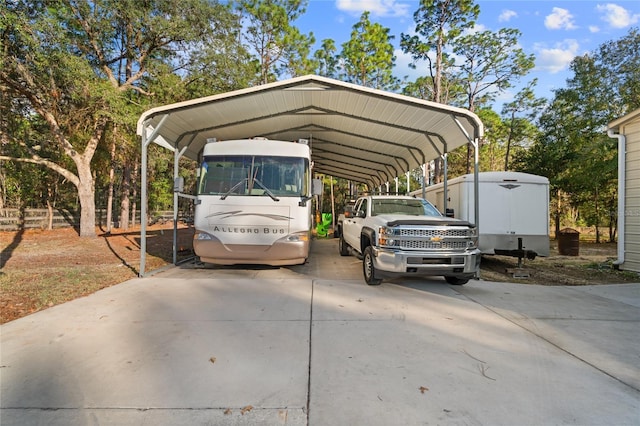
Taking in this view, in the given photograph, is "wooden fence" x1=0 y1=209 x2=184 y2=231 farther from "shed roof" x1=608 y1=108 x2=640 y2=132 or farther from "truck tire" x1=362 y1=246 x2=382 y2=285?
"shed roof" x1=608 y1=108 x2=640 y2=132

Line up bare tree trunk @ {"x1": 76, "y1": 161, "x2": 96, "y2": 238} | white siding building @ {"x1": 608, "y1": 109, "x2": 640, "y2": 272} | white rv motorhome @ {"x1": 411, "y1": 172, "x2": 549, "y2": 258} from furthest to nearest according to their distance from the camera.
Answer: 1. bare tree trunk @ {"x1": 76, "y1": 161, "x2": 96, "y2": 238}
2. white rv motorhome @ {"x1": 411, "y1": 172, "x2": 549, "y2": 258}
3. white siding building @ {"x1": 608, "y1": 109, "x2": 640, "y2": 272}

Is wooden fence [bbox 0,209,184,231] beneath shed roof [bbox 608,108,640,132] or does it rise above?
beneath

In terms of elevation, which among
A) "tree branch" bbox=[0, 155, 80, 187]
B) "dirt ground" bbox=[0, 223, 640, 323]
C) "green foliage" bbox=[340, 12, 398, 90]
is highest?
"green foliage" bbox=[340, 12, 398, 90]

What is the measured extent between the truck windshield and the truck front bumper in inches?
76.9

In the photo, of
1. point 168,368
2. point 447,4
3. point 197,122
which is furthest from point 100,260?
point 447,4

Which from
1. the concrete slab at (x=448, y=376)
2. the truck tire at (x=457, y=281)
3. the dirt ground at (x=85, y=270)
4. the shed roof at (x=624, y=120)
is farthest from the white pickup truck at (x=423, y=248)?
the shed roof at (x=624, y=120)

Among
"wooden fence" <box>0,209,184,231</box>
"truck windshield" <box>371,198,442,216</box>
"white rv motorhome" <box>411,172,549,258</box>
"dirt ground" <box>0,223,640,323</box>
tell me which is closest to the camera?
"dirt ground" <box>0,223,640,323</box>

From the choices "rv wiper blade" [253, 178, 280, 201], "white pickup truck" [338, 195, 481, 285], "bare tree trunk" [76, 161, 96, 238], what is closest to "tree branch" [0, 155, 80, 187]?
"bare tree trunk" [76, 161, 96, 238]

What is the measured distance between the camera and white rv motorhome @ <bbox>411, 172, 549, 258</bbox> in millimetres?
9492

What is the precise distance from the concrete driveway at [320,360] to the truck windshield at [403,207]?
8.36 feet

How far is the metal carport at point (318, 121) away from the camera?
25.7ft

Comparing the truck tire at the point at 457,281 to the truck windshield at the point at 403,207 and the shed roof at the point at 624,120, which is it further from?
the shed roof at the point at 624,120

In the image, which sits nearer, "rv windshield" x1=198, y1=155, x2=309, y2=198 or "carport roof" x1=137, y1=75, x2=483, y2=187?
"rv windshield" x1=198, y1=155, x2=309, y2=198

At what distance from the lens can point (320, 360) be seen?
11.6 feet
